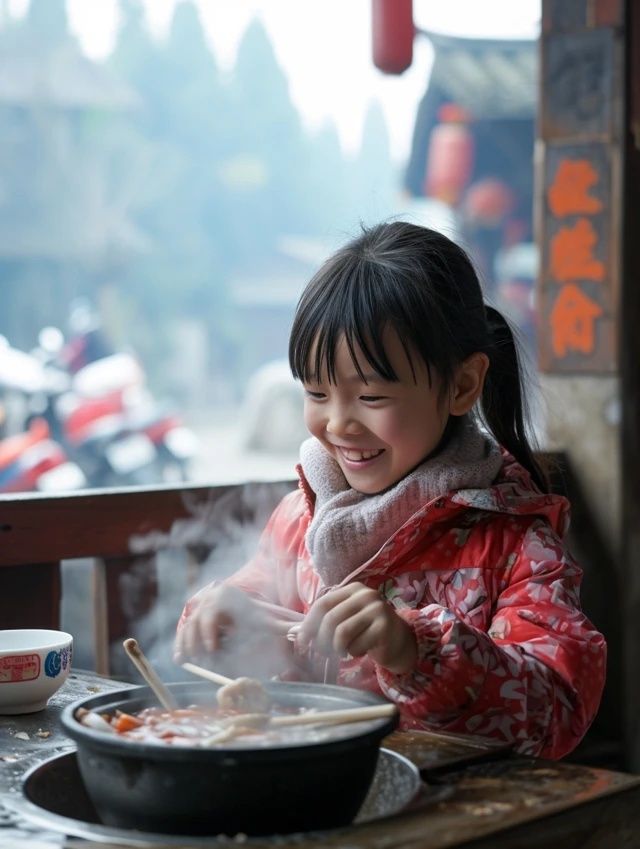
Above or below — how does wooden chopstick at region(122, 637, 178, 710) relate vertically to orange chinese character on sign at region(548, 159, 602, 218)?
below

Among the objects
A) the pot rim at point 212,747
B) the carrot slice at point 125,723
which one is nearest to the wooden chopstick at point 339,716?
the pot rim at point 212,747

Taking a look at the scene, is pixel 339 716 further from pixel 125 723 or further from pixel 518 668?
pixel 518 668

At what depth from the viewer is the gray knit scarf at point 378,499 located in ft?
5.83

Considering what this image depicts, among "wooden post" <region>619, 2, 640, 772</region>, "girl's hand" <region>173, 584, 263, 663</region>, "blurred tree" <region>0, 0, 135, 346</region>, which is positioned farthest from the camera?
"blurred tree" <region>0, 0, 135, 346</region>

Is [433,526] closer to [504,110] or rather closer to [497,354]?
[497,354]

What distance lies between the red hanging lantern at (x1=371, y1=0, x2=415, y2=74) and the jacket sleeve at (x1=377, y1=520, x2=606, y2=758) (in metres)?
2.46

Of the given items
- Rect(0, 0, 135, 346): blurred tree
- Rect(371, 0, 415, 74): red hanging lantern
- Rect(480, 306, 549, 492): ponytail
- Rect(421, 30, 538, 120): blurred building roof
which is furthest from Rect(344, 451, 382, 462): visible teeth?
Rect(0, 0, 135, 346): blurred tree

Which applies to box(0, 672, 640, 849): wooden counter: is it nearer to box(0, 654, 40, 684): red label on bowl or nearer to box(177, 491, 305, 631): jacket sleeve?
box(0, 654, 40, 684): red label on bowl

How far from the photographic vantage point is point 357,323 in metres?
1.68

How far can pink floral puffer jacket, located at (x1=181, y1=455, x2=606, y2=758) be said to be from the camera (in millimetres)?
1408

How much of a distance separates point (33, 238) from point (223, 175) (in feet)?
8.88

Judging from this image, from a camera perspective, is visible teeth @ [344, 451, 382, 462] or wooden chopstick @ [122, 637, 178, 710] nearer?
wooden chopstick @ [122, 637, 178, 710]

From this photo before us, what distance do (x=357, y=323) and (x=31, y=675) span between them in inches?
25.3

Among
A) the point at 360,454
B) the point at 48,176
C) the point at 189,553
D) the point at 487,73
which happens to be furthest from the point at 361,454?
the point at 48,176
